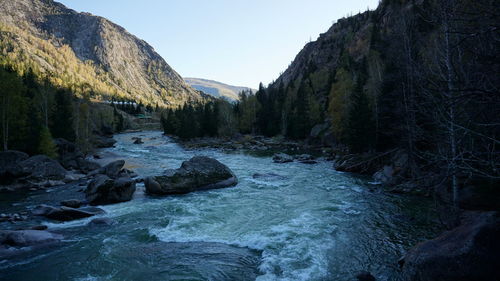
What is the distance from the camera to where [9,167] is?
79.0 ft

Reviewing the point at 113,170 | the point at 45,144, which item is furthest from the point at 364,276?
the point at 45,144

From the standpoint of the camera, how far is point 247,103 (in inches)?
3713

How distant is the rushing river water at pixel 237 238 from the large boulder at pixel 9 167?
512cm

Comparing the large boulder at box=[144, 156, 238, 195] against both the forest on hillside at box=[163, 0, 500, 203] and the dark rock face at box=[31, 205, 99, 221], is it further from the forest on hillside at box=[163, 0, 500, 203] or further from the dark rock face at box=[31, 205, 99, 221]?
the forest on hillside at box=[163, 0, 500, 203]

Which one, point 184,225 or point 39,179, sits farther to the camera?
point 39,179

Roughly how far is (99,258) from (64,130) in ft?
137

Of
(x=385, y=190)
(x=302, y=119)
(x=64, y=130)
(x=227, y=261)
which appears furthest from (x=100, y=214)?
(x=302, y=119)

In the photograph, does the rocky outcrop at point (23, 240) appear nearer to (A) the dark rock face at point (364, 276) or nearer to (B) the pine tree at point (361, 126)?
(A) the dark rock face at point (364, 276)

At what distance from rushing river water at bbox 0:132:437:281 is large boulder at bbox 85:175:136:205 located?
88 cm

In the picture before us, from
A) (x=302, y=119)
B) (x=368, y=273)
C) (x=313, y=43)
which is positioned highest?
(x=313, y=43)

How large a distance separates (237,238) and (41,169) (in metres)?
23.8

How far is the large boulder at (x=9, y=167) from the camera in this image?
2377 centimetres

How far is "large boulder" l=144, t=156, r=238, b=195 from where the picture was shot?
20.8 meters

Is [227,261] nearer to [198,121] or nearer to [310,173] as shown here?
[310,173]
